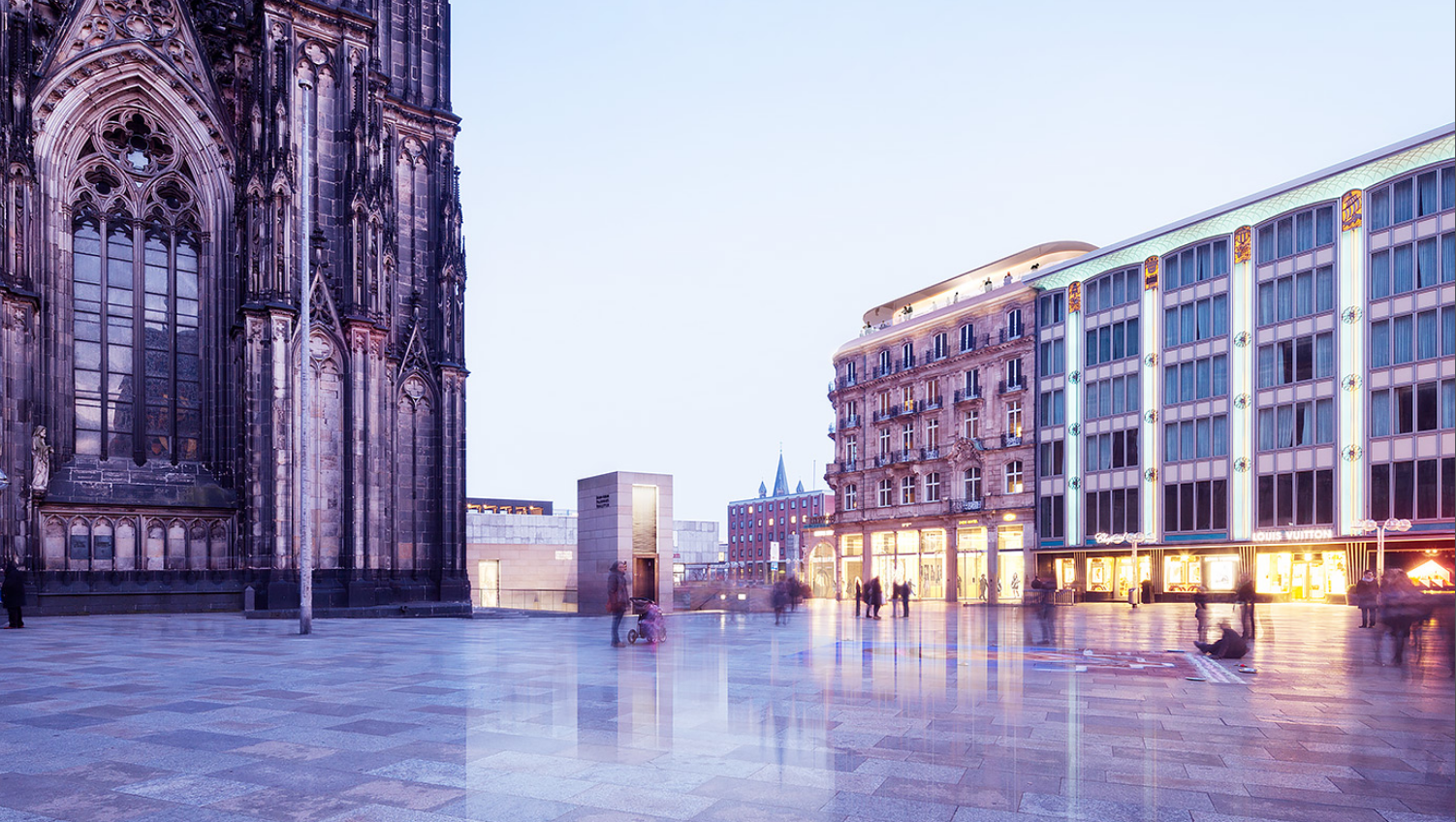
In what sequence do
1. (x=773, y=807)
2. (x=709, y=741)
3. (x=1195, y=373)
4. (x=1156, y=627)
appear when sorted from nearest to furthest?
(x=773, y=807) < (x=709, y=741) < (x=1156, y=627) < (x=1195, y=373)

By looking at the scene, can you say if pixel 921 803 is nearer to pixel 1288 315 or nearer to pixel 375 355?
pixel 375 355

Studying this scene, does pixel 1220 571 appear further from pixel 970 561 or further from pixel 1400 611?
pixel 1400 611

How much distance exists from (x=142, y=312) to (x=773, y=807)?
108 ft

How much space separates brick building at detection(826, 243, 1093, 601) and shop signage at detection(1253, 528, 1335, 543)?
1315cm

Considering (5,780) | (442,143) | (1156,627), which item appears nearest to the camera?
(5,780)

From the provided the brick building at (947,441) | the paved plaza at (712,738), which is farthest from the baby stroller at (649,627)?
the brick building at (947,441)

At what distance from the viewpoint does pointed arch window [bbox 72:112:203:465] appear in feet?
104

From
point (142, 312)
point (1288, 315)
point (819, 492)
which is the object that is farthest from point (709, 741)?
point (819, 492)

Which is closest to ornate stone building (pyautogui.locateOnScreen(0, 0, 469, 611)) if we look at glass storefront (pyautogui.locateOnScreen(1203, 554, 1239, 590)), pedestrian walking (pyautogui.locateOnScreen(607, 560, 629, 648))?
pedestrian walking (pyautogui.locateOnScreen(607, 560, 629, 648))

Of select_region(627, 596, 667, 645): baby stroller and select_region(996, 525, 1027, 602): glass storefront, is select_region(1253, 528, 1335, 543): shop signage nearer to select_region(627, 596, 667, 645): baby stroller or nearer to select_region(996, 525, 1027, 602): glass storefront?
select_region(996, 525, 1027, 602): glass storefront

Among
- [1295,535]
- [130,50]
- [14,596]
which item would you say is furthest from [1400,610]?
[130,50]

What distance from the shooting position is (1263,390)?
48312mm

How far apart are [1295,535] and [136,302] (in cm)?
4822

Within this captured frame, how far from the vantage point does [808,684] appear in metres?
12.9
